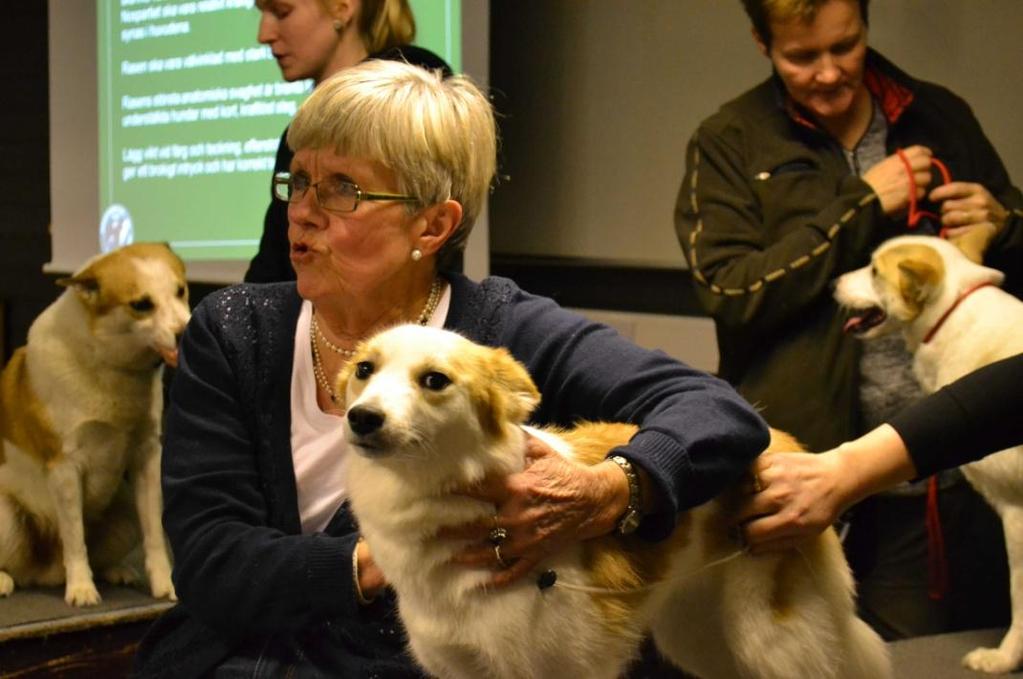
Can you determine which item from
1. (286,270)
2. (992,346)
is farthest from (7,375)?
(992,346)

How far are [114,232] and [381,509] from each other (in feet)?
10.5

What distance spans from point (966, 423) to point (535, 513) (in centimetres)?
47

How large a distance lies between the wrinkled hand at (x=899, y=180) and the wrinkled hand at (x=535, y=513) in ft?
3.57

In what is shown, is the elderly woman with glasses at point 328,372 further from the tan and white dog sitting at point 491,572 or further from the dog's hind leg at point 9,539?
the dog's hind leg at point 9,539

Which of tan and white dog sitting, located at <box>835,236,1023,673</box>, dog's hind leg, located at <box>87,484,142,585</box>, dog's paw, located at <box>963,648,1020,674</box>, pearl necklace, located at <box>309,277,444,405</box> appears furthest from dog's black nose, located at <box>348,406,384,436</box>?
dog's hind leg, located at <box>87,484,142,585</box>

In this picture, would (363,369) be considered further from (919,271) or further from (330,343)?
(919,271)

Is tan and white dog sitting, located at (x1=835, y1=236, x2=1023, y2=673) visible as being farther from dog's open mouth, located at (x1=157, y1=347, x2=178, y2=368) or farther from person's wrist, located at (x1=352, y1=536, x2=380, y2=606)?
dog's open mouth, located at (x1=157, y1=347, x2=178, y2=368)

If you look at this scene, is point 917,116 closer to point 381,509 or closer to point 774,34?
point 774,34

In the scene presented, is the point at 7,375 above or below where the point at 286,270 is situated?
below

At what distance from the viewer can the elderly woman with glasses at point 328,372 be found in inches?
49.1

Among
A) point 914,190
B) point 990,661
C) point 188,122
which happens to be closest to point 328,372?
point 990,661

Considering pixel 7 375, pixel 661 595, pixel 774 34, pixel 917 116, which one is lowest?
pixel 7 375

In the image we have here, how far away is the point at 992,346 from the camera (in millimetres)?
1874

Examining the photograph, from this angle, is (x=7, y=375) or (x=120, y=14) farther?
(x=120, y=14)
